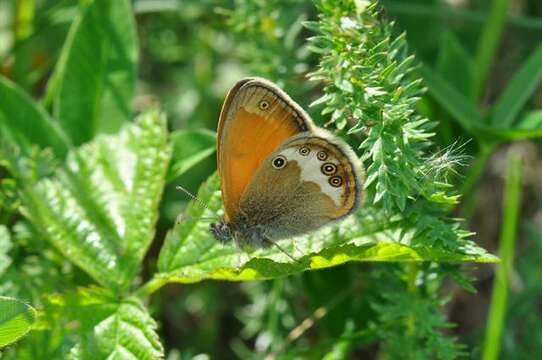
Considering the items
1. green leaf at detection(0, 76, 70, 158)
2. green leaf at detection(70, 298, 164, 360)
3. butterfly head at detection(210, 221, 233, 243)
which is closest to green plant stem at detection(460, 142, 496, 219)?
butterfly head at detection(210, 221, 233, 243)

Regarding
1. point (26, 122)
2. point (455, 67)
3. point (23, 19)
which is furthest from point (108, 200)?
point (455, 67)

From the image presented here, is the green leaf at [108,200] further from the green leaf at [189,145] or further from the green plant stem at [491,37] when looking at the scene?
the green plant stem at [491,37]

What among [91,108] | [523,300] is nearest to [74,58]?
[91,108]

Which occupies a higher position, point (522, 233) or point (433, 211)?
point (433, 211)

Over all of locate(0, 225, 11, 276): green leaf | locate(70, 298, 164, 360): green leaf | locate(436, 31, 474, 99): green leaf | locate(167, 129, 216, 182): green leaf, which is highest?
locate(436, 31, 474, 99): green leaf

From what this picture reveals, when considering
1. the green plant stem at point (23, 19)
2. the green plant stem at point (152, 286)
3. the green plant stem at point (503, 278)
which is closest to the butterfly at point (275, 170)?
the green plant stem at point (152, 286)

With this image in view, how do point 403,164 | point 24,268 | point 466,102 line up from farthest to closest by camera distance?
point 466,102
point 24,268
point 403,164

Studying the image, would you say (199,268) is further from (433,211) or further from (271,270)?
(433,211)

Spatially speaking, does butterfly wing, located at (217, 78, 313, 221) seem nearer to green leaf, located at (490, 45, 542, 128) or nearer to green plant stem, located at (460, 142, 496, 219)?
green plant stem, located at (460, 142, 496, 219)
